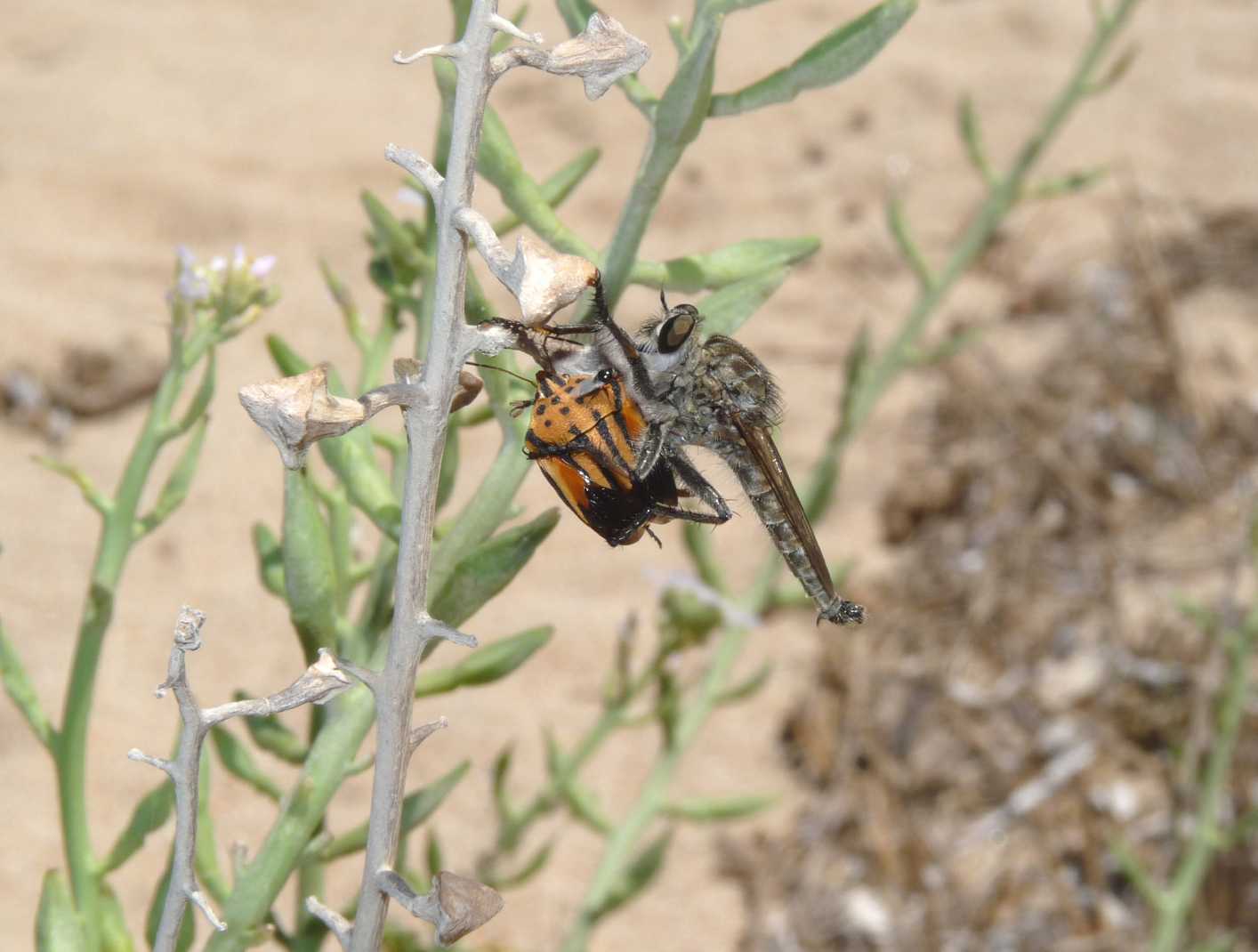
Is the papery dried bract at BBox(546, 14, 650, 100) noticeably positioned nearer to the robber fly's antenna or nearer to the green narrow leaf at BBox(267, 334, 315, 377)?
the robber fly's antenna

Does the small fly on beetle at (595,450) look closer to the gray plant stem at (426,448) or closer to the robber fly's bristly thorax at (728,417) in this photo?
the robber fly's bristly thorax at (728,417)

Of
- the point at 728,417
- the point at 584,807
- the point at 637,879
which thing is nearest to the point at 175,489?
the point at 728,417

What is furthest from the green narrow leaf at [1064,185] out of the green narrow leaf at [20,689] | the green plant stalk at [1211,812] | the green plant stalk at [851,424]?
the green narrow leaf at [20,689]

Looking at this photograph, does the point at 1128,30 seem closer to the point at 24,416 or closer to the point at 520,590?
the point at 520,590

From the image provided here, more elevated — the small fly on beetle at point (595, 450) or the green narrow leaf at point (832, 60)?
the green narrow leaf at point (832, 60)

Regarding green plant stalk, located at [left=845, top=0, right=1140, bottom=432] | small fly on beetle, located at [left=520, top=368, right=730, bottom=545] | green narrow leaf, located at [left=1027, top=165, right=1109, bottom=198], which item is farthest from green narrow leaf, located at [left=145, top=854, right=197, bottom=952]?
green narrow leaf, located at [left=1027, top=165, right=1109, bottom=198]

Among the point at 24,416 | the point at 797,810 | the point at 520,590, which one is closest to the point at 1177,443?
the point at 797,810

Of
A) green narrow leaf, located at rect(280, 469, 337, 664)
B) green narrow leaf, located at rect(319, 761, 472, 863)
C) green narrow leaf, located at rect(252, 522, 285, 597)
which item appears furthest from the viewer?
green narrow leaf, located at rect(252, 522, 285, 597)
